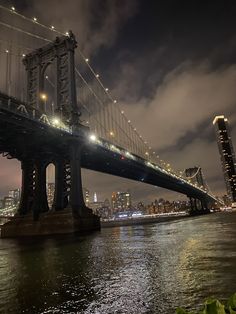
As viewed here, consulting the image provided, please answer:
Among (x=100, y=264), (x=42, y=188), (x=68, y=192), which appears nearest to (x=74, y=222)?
(x=68, y=192)

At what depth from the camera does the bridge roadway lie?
34969 mm

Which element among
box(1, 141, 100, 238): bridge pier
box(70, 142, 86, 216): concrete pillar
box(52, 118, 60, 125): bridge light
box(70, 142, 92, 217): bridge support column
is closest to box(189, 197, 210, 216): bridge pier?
box(1, 141, 100, 238): bridge pier

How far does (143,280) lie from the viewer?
7.93 m

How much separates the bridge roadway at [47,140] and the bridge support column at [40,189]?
2326 millimetres

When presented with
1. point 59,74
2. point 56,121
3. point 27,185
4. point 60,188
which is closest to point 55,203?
point 60,188

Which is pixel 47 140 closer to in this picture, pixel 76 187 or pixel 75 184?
pixel 75 184

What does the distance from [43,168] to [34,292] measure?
4242cm

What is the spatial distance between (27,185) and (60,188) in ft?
23.5

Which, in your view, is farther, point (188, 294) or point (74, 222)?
point (74, 222)

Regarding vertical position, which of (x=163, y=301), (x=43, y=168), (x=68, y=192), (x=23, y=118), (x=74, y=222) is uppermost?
(x=23, y=118)

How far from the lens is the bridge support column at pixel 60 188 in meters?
43.3

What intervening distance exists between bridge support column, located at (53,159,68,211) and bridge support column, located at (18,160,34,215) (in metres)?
5.45

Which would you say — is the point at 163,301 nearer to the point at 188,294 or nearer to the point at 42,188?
the point at 188,294

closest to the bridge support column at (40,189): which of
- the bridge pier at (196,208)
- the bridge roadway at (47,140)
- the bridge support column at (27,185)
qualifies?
the bridge support column at (27,185)
